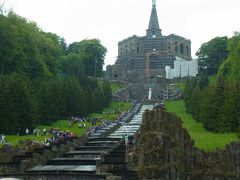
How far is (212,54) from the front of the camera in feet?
424

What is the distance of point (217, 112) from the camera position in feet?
172

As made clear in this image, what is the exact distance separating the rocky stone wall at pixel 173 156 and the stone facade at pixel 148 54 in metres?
107

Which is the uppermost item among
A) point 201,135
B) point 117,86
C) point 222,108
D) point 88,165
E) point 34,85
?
point 117,86

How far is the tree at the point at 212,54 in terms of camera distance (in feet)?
422

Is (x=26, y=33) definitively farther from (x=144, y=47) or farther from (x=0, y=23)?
(x=144, y=47)

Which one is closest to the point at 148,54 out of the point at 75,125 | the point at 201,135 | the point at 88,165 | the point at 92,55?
the point at 92,55

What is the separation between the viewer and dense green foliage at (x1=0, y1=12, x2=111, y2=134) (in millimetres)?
53562

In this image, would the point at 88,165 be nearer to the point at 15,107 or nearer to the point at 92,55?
the point at 15,107

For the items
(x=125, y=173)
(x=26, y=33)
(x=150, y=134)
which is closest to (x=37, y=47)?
(x=26, y=33)

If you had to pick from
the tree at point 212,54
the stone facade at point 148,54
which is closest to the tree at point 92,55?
the stone facade at point 148,54

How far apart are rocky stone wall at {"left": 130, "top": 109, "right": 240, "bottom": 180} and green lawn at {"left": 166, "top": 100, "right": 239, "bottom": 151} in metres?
5.79

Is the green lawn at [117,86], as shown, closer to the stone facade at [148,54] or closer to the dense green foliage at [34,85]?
the stone facade at [148,54]

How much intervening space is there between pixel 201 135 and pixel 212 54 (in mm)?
85008

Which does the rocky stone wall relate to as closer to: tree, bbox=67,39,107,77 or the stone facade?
tree, bbox=67,39,107,77
